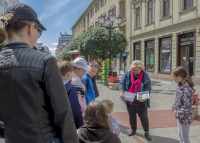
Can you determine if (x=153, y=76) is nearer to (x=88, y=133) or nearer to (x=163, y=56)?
(x=163, y=56)

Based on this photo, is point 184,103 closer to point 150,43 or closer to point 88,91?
point 88,91

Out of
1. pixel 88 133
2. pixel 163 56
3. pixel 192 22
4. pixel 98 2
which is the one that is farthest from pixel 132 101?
pixel 98 2

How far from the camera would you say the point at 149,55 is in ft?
62.3

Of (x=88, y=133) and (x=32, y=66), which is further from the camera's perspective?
(x=88, y=133)

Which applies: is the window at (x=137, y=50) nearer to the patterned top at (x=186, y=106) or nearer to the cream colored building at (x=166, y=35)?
the cream colored building at (x=166, y=35)

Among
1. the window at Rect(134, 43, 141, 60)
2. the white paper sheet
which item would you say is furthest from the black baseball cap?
the window at Rect(134, 43, 141, 60)

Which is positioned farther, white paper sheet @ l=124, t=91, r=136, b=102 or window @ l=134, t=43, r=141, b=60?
window @ l=134, t=43, r=141, b=60

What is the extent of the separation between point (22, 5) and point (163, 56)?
16612 millimetres

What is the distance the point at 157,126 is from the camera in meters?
4.77

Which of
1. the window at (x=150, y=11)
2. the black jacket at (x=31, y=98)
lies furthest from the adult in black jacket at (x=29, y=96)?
the window at (x=150, y=11)

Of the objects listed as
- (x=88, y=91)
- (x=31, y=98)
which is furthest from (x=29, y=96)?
(x=88, y=91)

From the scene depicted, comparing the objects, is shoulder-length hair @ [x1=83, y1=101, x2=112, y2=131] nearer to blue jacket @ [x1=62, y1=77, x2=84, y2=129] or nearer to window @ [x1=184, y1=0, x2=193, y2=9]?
blue jacket @ [x1=62, y1=77, x2=84, y2=129]

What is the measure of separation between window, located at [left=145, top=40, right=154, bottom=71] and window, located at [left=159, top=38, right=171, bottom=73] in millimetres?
1299

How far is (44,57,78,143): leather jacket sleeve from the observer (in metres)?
1.19
